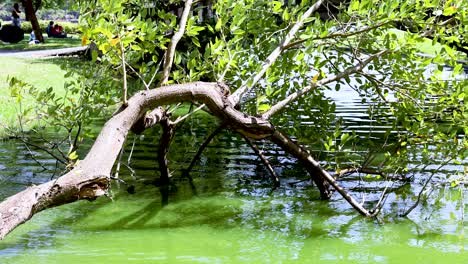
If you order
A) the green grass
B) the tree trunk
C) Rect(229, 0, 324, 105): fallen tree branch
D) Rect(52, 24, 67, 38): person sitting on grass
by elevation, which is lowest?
Rect(52, 24, 67, 38): person sitting on grass

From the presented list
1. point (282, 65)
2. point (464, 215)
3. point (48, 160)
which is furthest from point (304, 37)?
point (48, 160)

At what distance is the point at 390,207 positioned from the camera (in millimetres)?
8992

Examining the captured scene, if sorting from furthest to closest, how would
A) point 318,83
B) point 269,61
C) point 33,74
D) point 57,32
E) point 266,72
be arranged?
1. point 57,32
2. point 33,74
3. point 318,83
4. point 266,72
5. point 269,61

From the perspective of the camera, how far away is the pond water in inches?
279

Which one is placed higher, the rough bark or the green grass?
→ the rough bark

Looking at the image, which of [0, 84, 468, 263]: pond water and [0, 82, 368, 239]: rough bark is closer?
[0, 82, 368, 239]: rough bark

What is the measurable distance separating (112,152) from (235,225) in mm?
2587

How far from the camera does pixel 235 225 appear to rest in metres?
8.20

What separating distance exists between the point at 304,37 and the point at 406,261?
282cm

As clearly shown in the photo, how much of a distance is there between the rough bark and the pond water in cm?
60

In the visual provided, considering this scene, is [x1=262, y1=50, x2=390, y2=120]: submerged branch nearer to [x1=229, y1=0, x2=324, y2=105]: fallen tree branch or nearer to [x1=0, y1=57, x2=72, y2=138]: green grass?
[x1=229, y1=0, x2=324, y2=105]: fallen tree branch

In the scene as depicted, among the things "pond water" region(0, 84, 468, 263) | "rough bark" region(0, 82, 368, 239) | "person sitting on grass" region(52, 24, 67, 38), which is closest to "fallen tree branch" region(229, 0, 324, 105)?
"rough bark" region(0, 82, 368, 239)

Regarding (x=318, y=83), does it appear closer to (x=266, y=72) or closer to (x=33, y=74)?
(x=266, y=72)

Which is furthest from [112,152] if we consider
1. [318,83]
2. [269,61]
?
[318,83]
